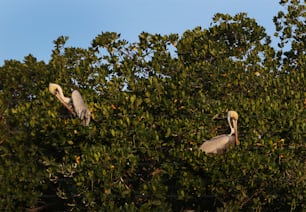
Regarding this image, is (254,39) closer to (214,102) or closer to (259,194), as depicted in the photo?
(214,102)

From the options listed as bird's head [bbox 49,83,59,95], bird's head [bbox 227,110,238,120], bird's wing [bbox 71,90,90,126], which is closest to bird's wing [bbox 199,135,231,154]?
bird's head [bbox 227,110,238,120]

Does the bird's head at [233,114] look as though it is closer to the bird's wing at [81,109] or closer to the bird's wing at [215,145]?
the bird's wing at [215,145]

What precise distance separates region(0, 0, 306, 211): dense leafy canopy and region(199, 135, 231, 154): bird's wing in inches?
10.3

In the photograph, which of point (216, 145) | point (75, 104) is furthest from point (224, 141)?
point (75, 104)

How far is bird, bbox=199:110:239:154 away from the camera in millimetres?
10508

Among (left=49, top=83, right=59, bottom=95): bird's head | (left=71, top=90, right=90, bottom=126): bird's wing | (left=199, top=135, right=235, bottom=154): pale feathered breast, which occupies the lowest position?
(left=199, top=135, right=235, bottom=154): pale feathered breast

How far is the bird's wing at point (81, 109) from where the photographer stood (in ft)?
37.3

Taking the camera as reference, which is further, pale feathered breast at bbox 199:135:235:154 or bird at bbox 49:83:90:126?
bird at bbox 49:83:90:126

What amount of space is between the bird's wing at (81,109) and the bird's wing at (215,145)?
7.79ft

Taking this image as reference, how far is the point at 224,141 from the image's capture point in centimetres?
1079

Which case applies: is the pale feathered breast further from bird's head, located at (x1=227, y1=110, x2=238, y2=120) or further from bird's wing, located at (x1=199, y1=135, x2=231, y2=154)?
bird's head, located at (x1=227, y1=110, x2=238, y2=120)

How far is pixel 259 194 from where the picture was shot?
10.8m

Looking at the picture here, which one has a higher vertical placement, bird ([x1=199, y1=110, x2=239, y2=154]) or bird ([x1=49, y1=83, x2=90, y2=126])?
bird ([x1=49, y1=83, x2=90, y2=126])

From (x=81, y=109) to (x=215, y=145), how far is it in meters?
2.85
